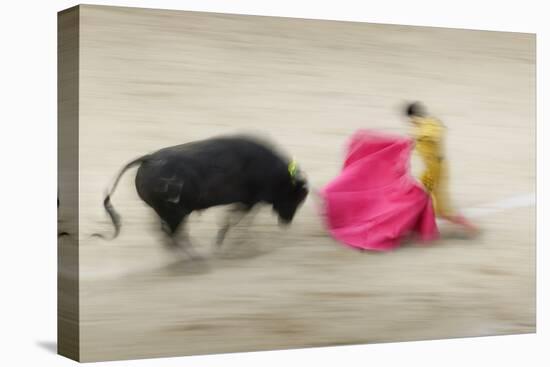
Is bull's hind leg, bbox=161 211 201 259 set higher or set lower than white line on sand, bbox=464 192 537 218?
lower

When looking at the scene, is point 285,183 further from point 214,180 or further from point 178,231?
point 178,231

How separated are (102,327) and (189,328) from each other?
0.52 meters

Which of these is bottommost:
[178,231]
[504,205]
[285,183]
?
[178,231]

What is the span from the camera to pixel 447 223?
8273 millimetres

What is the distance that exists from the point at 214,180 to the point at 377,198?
111 centimetres

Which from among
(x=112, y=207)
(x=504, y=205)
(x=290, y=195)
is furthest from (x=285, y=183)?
(x=504, y=205)

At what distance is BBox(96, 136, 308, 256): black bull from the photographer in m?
7.47

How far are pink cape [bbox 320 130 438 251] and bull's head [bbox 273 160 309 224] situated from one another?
0.55 ft

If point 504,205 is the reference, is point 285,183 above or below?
above

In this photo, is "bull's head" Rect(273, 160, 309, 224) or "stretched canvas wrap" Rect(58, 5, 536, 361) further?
"bull's head" Rect(273, 160, 309, 224)

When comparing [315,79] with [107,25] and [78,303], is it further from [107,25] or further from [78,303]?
[78,303]

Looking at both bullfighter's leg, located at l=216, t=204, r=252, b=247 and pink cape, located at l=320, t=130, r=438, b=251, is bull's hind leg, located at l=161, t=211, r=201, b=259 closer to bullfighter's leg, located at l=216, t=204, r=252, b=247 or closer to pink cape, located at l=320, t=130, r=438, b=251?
bullfighter's leg, located at l=216, t=204, r=252, b=247

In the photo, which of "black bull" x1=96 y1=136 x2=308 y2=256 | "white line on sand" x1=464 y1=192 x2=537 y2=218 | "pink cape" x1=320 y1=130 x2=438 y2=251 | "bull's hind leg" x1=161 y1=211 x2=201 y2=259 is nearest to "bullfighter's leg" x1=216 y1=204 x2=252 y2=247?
"black bull" x1=96 y1=136 x2=308 y2=256

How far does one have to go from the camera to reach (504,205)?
27.8 feet
